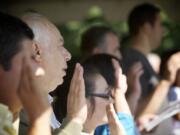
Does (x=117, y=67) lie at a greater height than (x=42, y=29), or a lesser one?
lesser

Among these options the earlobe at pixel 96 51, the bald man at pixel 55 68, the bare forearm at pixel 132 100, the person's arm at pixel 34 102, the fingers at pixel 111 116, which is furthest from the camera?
the earlobe at pixel 96 51

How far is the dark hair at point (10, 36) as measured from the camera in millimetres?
2756

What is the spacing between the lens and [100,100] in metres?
3.61

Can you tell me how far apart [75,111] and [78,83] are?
127 mm

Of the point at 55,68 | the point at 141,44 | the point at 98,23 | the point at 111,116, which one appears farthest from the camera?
the point at 98,23

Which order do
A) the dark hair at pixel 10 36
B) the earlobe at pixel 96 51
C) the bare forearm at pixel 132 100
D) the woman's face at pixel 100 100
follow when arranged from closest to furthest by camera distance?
the dark hair at pixel 10 36 → the woman's face at pixel 100 100 → the bare forearm at pixel 132 100 → the earlobe at pixel 96 51

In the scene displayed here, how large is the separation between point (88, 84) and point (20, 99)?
1.11 m

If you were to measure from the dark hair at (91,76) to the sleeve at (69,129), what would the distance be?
1.55 ft

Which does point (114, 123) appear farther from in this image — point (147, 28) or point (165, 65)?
point (147, 28)

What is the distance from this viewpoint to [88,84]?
3.72m

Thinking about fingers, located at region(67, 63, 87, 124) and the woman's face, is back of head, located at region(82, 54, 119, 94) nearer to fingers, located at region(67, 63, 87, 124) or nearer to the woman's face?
the woman's face

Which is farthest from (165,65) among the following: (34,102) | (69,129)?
(34,102)

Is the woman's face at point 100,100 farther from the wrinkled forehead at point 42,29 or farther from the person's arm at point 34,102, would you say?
the person's arm at point 34,102

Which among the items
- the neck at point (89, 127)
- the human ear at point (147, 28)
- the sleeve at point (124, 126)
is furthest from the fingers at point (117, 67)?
the human ear at point (147, 28)
